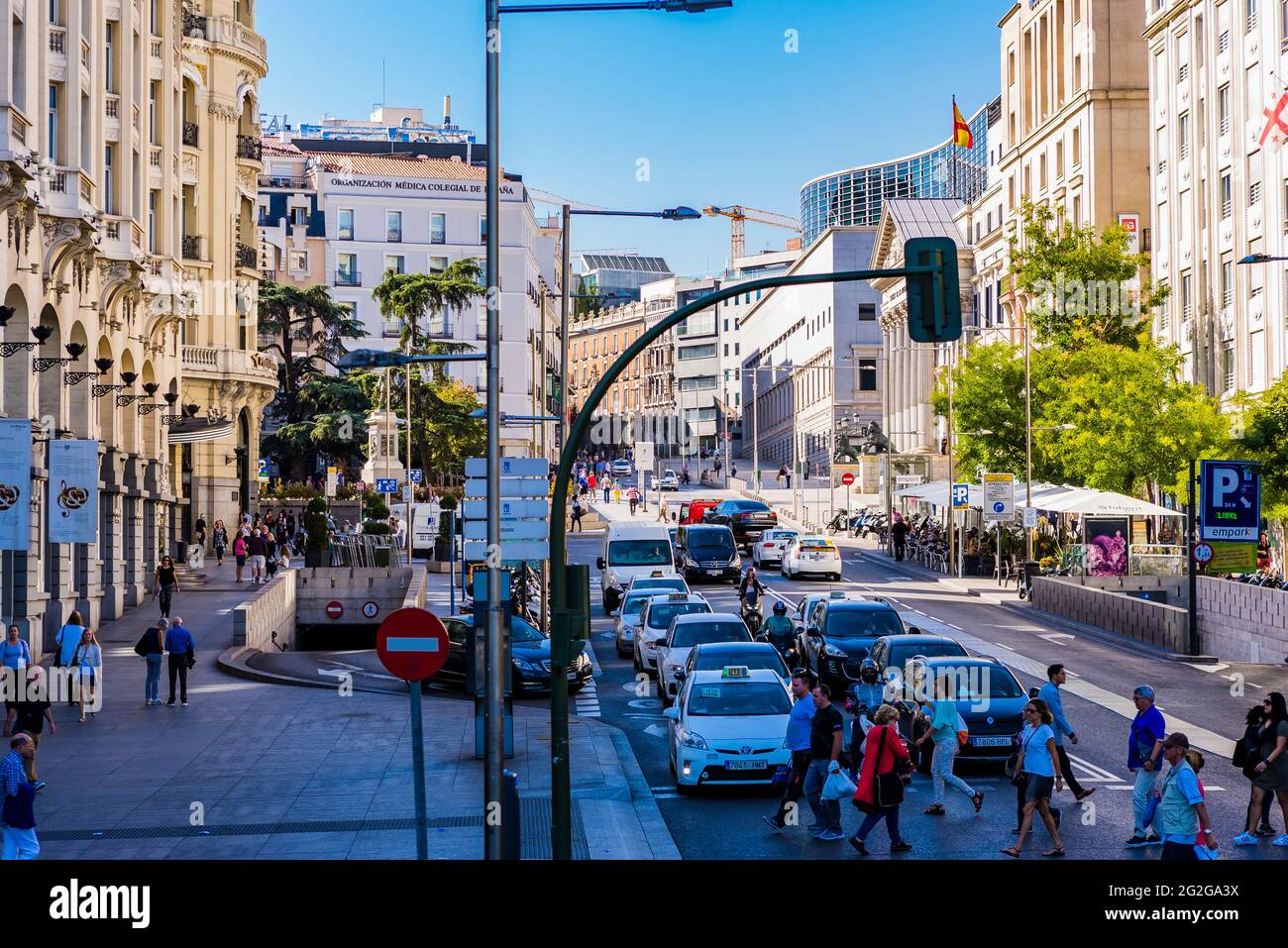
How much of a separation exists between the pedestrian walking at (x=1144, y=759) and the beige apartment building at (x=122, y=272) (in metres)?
18.5

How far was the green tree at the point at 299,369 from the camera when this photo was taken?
86.5 m

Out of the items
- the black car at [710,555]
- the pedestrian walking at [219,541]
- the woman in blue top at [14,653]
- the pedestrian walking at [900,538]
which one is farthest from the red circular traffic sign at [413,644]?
the pedestrian walking at [900,538]

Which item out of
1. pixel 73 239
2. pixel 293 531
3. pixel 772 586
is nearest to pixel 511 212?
pixel 293 531

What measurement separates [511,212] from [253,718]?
281ft

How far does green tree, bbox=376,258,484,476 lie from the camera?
83688mm

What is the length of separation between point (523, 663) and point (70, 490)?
9088 millimetres

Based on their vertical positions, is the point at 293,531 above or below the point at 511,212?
below

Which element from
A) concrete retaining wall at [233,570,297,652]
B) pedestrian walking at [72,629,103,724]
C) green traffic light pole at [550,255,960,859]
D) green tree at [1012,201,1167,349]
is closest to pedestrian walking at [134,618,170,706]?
pedestrian walking at [72,629,103,724]

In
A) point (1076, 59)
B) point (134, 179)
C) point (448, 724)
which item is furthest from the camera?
point (1076, 59)

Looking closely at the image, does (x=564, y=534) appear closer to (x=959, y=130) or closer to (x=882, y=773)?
(x=882, y=773)

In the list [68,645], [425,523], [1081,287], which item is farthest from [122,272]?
[1081,287]

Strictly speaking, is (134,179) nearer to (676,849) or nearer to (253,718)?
(253,718)

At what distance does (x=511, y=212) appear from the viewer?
358 feet

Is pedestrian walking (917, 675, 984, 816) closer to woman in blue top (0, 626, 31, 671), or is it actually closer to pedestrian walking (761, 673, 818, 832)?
pedestrian walking (761, 673, 818, 832)
